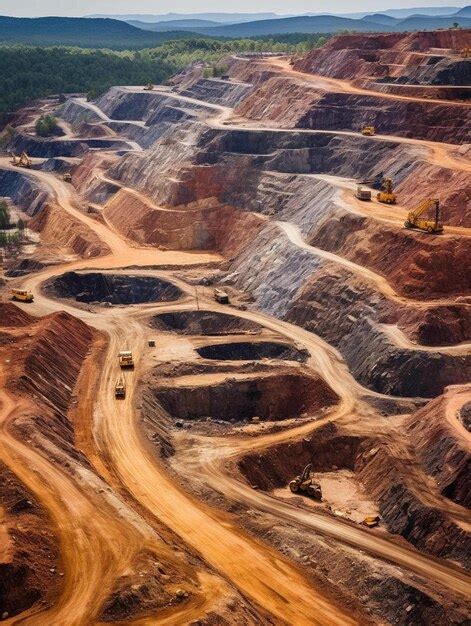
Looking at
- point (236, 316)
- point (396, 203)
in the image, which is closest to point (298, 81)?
point (396, 203)

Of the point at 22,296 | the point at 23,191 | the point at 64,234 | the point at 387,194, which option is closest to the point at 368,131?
the point at 387,194

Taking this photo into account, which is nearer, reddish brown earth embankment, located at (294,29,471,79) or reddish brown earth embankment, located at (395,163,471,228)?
reddish brown earth embankment, located at (395,163,471,228)

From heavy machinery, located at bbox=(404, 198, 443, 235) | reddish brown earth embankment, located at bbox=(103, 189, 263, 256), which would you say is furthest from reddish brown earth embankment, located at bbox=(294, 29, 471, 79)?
heavy machinery, located at bbox=(404, 198, 443, 235)

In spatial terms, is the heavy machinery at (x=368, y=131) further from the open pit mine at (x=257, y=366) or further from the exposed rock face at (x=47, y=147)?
the exposed rock face at (x=47, y=147)

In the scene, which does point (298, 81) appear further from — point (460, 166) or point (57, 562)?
point (57, 562)

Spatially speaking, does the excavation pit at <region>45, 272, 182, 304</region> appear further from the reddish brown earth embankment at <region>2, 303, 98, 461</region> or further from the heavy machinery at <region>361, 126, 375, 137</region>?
the heavy machinery at <region>361, 126, 375, 137</region>

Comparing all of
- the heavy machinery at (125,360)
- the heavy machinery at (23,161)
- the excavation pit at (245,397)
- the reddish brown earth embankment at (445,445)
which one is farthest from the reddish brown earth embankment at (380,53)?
the reddish brown earth embankment at (445,445)

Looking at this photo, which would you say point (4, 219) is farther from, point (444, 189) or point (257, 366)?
point (257, 366)
